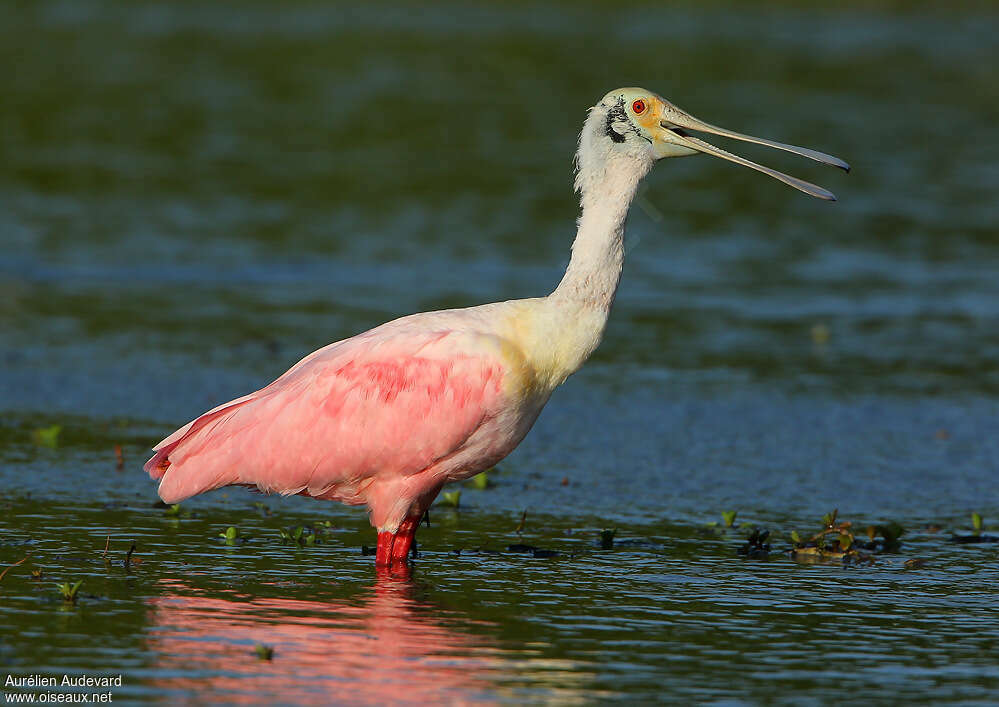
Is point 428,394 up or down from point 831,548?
up

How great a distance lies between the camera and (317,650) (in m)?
6.93

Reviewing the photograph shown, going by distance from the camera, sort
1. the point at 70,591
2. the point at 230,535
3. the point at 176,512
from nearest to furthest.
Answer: the point at 70,591 → the point at 230,535 → the point at 176,512

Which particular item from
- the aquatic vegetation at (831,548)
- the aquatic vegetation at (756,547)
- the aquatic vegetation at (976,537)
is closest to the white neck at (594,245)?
the aquatic vegetation at (756,547)

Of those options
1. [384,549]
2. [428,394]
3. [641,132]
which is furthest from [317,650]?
[641,132]

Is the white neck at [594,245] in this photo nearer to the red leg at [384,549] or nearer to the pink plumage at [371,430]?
the pink plumage at [371,430]

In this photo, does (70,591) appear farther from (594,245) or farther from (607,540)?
(594,245)

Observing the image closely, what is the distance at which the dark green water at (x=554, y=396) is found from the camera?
712 cm

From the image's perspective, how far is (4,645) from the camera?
22.6 ft

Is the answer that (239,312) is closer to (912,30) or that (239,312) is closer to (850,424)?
(850,424)

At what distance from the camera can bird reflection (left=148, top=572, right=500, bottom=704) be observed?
6.42 m

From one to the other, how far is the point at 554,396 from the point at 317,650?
620 cm

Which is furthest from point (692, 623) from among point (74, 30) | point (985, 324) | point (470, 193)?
point (74, 30)

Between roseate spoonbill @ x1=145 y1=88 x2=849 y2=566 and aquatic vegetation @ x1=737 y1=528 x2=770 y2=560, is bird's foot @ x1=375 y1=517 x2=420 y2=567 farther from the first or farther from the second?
aquatic vegetation @ x1=737 y1=528 x2=770 y2=560

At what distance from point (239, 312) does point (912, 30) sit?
104 ft
